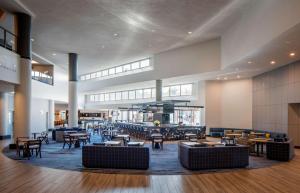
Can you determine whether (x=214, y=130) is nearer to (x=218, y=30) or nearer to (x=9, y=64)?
(x=218, y=30)

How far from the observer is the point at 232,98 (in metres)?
17.5

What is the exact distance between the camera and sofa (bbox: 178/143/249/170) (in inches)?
281

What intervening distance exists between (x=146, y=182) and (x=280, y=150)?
5646mm

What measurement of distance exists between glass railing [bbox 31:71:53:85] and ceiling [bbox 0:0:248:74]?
174 centimetres

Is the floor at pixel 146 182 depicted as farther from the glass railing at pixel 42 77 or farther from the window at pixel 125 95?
the window at pixel 125 95

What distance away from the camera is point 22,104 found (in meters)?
10.9

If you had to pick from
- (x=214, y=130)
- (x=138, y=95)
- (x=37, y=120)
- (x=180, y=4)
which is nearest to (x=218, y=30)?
(x=180, y=4)

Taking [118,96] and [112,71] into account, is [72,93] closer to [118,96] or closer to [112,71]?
[112,71]

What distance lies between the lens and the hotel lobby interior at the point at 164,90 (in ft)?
22.0

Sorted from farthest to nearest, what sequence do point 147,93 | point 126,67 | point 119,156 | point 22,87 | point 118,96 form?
1. point 118,96
2. point 147,93
3. point 126,67
4. point 22,87
5. point 119,156

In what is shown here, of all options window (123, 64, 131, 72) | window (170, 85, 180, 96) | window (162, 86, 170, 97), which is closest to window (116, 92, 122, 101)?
window (123, 64, 131, 72)

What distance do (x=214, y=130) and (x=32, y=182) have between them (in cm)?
1356

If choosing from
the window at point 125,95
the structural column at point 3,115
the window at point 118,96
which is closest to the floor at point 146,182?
the structural column at point 3,115

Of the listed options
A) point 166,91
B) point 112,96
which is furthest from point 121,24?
point 112,96
